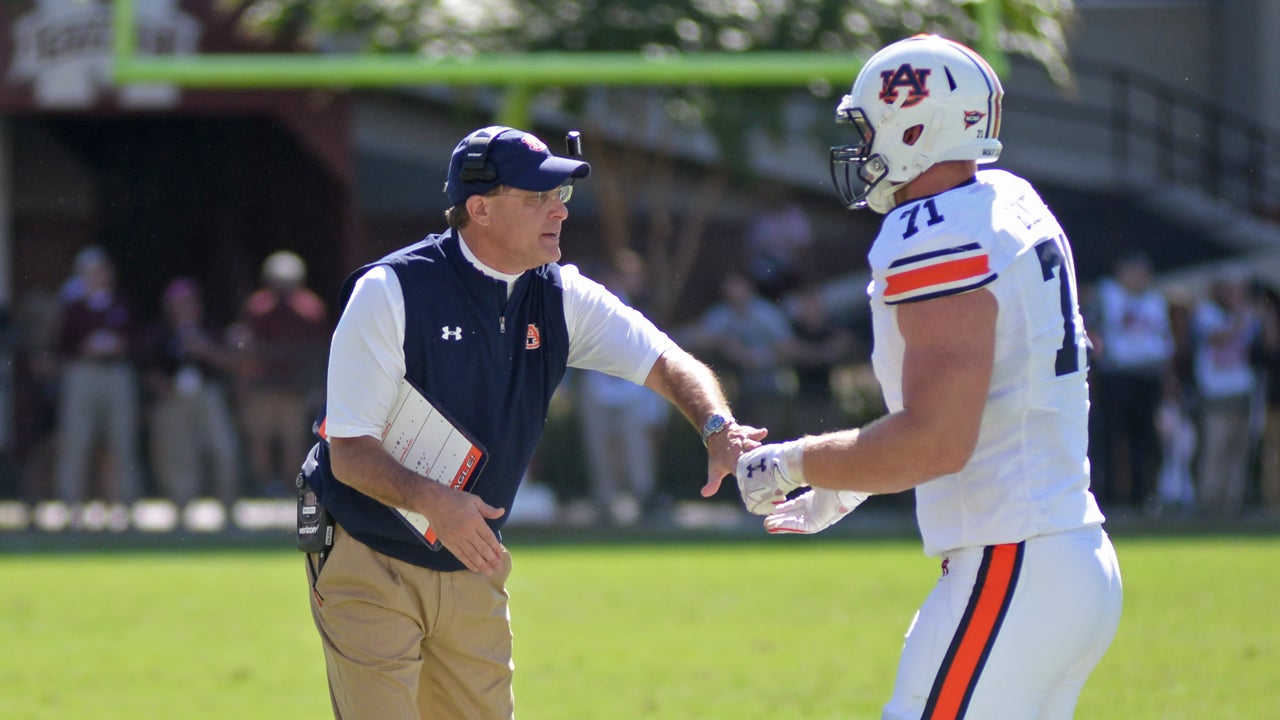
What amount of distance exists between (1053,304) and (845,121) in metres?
0.67

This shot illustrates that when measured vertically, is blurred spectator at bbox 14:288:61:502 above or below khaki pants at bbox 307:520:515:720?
below

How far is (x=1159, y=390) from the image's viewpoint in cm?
1359

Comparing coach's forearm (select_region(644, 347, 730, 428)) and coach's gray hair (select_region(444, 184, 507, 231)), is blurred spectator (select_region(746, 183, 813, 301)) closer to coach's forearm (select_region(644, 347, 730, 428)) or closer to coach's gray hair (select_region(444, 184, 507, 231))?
coach's forearm (select_region(644, 347, 730, 428))

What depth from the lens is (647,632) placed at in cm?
862

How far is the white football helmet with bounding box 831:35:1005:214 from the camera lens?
11.6 feet

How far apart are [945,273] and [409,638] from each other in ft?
5.80

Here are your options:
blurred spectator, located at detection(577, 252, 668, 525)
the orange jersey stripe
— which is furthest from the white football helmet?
blurred spectator, located at detection(577, 252, 668, 525)

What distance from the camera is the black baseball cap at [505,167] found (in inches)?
164

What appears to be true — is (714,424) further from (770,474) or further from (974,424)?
(974,424)

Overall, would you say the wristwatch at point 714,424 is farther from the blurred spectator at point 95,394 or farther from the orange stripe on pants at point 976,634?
the blurred spectator at point 95,394

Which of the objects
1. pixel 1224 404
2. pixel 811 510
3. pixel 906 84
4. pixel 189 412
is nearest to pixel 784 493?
pixel 811 510

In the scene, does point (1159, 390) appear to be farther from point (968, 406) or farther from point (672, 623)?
point (968, 406)

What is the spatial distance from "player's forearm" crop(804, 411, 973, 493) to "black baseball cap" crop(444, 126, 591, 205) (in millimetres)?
1165

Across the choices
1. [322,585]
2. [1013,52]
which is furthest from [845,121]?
[1013,52]
